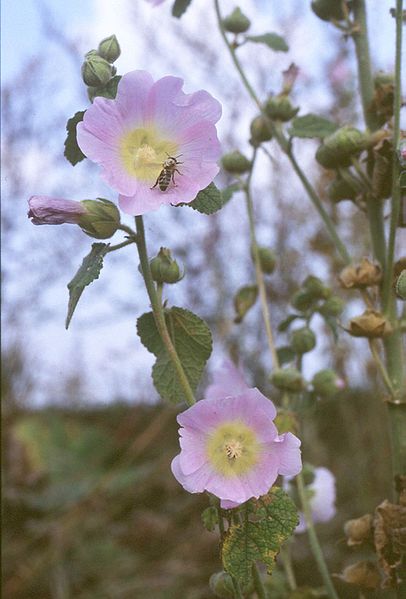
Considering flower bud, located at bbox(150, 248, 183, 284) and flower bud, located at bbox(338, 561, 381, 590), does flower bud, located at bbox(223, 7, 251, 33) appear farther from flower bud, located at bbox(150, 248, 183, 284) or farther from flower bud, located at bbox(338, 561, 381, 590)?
flower bud, located at bbox(338, 561, 381, 590)

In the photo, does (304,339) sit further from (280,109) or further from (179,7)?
(179,7)

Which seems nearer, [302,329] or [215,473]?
[215,473]

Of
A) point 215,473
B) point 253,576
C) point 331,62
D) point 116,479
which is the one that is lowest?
point 116,479

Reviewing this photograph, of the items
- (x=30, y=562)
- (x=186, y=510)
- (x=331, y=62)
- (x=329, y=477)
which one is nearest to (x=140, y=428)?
(x=186, y=510)

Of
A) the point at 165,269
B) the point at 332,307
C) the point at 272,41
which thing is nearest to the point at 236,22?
the point at 272,41

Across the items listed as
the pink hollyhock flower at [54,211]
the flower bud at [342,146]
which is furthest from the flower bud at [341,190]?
the pink hollyhock flower at [54,211]

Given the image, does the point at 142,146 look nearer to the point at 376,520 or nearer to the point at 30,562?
the point at 376,520

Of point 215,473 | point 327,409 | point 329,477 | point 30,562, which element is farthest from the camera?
point 327,409
